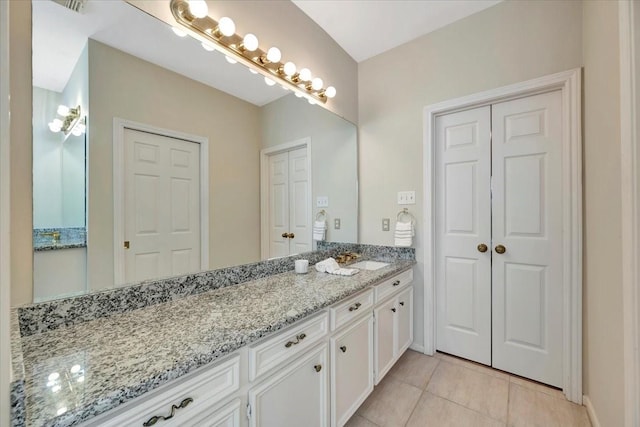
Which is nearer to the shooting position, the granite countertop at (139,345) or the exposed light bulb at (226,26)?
the granite countertop at (139,345)

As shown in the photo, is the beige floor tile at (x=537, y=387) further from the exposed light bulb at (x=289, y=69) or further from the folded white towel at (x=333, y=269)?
the exposed light bulb at (x=289, y=69)

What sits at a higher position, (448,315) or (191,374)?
(191,374)

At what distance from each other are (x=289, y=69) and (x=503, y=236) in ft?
6.30

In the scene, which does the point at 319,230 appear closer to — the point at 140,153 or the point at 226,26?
the point at 140,153

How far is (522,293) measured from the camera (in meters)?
1.83

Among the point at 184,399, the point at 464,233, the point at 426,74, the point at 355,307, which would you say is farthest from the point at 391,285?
the point at 426,74

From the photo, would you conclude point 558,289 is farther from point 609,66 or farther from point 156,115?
point 156,115

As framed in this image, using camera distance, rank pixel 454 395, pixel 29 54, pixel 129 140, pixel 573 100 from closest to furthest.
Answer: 1. pixel 29 54
2. pixel 129 140
3. pixel 573 100
4. pixel 454 395

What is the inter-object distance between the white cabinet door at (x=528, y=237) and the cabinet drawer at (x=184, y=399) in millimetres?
1943

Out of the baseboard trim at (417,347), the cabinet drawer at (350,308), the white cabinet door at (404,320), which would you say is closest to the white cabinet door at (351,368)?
the cabinet drawer at (350,308)

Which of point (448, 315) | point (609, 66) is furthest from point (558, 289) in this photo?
point (609, 66)

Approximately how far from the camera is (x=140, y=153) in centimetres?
113

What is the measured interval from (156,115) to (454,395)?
236 cm

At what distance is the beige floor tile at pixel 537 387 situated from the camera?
1665 millimetres
